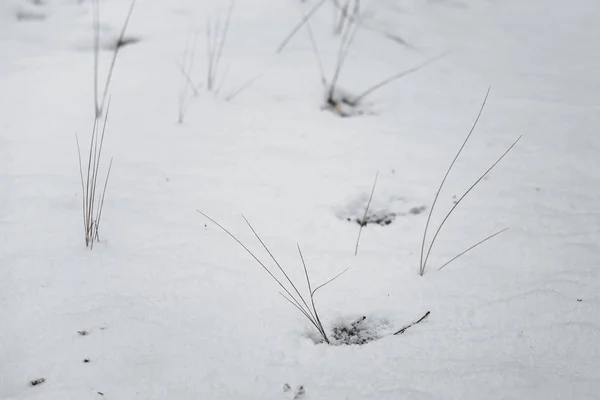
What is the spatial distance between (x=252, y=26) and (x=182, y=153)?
146cm

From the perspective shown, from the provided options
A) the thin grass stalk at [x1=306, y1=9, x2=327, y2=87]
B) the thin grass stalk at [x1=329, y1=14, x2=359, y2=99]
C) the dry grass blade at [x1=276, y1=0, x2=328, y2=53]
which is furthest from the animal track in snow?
the dry grass blade at [x1=276, y1=0, x2=328, y2=53]

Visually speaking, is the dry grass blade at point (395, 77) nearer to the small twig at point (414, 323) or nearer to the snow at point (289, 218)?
the snow at point (289, 218)

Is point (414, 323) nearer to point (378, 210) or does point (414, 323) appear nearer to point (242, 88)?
point (378, 210)

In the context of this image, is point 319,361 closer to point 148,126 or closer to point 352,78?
point 148,126

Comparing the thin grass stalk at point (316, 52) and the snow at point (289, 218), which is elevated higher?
the thin grass stalk at point (316, 52)

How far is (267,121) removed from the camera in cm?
247

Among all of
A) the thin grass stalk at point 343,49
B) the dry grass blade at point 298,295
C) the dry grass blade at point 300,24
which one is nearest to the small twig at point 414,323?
the dry grass blade at point 298,295

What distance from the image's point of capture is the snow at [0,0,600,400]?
1323 millimetres

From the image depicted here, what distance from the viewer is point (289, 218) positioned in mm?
1877

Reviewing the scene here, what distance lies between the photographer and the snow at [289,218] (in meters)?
1.32

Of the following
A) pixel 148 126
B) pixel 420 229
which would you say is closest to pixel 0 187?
pixel 148 126

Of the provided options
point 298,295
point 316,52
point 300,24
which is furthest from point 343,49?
point 298,295

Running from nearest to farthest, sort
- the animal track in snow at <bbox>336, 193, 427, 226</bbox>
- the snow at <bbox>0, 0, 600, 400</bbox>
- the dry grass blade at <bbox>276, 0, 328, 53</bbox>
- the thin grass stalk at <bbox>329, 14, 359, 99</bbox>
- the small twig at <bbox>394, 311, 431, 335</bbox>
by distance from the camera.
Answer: the snow at <bbox>0, 0, 600, 400</bbox> → the small twig at <bbox>394, 311, 431, 335</bbox> → the animal track in snow at <bbox>336, 193, 427, 226</bbox> → the thin grass stalk at <bbox>329, 14, 359, 99</bbox> → the dry grass blade at <bbox>276, 0, 328, 53</bbox>

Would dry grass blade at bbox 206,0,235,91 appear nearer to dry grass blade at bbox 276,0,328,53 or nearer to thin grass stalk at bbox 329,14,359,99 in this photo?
dry grass blade at bbox 276,0,328,53
